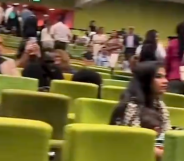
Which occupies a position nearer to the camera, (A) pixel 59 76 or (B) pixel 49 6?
(A) pixel 59 76

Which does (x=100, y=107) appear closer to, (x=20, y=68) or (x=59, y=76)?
(x=59, y=76)

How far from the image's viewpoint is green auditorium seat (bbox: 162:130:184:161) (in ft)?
9.16

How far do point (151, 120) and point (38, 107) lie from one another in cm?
84

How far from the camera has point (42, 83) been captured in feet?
18.6

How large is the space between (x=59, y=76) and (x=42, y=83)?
0.29m

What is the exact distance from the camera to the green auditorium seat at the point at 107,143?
266 cm

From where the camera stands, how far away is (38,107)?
12.6 ft

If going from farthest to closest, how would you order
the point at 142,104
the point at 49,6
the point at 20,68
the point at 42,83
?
the point at 49,6, the point at 20,68, the point at 42,83, the point at 142,104

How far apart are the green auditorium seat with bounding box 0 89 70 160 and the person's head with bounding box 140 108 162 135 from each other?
2.24ft

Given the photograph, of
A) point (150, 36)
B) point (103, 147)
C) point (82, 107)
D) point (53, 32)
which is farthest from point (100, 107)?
point (53, 32)

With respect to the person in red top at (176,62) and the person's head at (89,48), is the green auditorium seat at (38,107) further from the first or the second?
the person's head at (89,48)

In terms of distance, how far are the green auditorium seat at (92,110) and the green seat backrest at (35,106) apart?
0.34 feet

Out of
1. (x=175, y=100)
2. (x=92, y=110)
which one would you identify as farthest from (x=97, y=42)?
(x=92, y=110)

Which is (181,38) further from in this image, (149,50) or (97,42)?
(97,42)
